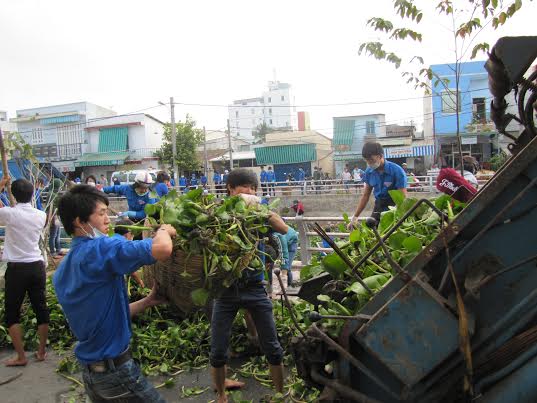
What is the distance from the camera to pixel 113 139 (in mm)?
40781

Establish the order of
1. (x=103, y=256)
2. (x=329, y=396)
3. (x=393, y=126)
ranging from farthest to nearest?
1. (x=393, y=126)
2. (x=103, y=256)
3. (x=329, y=396)

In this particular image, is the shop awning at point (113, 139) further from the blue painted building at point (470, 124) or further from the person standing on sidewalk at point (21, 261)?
the person standing on sidewalk at point (21, 261)

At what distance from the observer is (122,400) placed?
2375 millimetres

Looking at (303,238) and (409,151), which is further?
(409,151)

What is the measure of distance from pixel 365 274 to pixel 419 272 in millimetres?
557

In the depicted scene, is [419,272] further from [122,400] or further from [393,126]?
[393,126]

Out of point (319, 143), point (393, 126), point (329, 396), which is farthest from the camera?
point (319, 143)

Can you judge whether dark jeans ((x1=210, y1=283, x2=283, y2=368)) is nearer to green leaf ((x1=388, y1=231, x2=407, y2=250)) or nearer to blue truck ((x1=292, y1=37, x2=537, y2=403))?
green leaf ((x1=388, y1=231, x2=407, y2=250))

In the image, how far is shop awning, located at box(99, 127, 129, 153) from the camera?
40.4 m

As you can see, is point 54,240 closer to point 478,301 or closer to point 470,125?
point 478,301

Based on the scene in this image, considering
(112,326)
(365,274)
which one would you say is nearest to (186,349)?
(112,326)

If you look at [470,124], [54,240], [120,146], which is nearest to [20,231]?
[54,240]

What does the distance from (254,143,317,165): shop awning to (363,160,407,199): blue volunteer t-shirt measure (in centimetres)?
3283

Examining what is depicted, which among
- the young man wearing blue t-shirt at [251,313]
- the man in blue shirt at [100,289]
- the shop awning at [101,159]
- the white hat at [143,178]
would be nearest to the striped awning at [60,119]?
the shop awning at [101,159]
